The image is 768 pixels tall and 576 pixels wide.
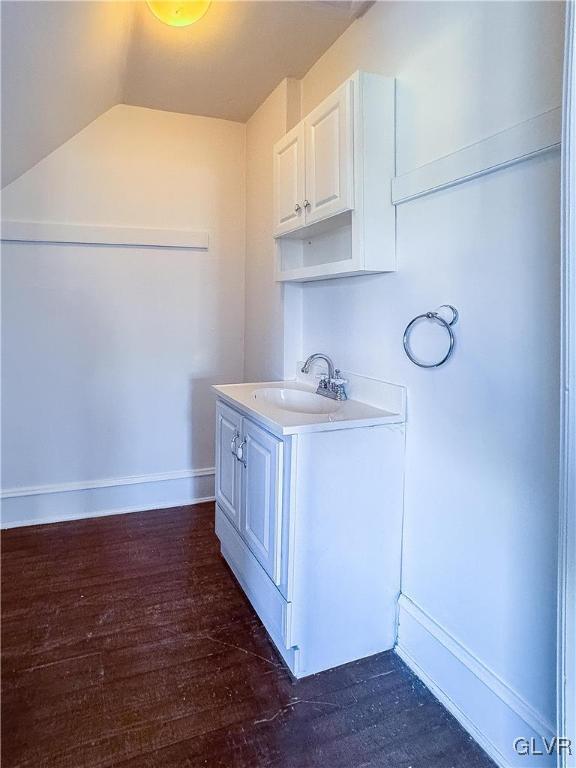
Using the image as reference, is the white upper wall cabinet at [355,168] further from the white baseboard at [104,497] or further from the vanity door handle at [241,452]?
the white baseboard at [104,497]

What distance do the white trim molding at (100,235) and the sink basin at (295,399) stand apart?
125cm

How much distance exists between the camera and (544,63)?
113cm

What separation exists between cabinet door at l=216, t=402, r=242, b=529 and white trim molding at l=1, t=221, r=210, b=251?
124 centimetres

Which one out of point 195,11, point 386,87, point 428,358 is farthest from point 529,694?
point 195,11

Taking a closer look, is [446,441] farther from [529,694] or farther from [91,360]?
[91,360]

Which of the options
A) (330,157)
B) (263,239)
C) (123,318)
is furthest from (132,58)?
(123,318)

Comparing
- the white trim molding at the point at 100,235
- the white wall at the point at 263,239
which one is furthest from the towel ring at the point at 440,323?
the white trim molding at the point at 100,235

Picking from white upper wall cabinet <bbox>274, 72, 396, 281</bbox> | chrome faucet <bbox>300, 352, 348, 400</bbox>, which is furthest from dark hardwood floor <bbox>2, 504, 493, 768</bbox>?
white upper wall cabinet <bbox>274, 72, 396, 281</bbox>

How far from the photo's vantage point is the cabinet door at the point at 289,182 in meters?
2.02

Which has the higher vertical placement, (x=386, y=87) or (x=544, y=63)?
(x=386, y=87)

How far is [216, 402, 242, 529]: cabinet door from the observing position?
198cm

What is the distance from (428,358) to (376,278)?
45 centimetres

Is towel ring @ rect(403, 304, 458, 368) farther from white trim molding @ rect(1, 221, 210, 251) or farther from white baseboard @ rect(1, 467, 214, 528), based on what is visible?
white baseboard @ rect(1, 467, 214, 528)

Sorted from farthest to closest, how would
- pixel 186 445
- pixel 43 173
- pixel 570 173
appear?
pixel 186 445
pixel 43 173
pixel 570 173
